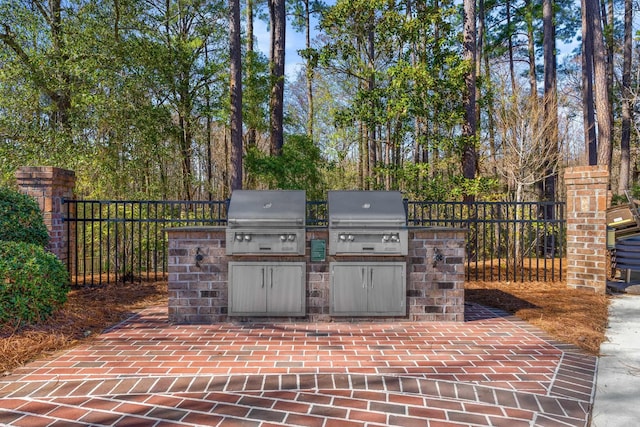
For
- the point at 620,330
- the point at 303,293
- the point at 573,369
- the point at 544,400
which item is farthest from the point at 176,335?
the point at 620,330

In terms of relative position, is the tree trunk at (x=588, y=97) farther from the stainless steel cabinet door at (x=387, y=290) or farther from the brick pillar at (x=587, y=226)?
the stainless steel cabinet door at (x=387, y=290)

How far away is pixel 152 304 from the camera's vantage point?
5406 mm

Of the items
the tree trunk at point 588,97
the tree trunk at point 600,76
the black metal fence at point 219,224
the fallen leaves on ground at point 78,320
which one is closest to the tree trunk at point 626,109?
the tree trunk at point 588,97

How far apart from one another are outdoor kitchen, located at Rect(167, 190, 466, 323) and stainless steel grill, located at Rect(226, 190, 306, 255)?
0.03 ft

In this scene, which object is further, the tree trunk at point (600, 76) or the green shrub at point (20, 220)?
the tree trunk at point (600, 76)

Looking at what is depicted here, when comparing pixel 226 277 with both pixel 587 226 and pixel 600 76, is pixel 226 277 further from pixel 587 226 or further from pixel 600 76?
pixel 600 76

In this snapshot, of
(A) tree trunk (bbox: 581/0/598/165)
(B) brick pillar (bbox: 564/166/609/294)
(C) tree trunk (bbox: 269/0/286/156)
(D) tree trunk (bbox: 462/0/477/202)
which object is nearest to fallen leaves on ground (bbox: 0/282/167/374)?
(C) tree trunk (bbox: 269/0/286/156)

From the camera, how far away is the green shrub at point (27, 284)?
12.6 ft

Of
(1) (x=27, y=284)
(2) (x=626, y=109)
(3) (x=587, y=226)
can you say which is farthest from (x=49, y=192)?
(2) (x=626, y=109)

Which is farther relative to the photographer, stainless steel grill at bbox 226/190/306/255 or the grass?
stainless steel grill at bbox 226/190/306/255

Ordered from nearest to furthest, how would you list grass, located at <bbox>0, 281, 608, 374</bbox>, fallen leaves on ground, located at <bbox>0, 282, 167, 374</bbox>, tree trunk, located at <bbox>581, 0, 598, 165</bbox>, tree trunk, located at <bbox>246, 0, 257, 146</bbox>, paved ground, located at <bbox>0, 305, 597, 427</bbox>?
1. paved ground, located at <bbox>0, 305, 597, 427</bbox>
2. fallen leaves on ground, located at <bbox>0, 282, 167, 374</bbox>
3. grass, located at <bbox>0, 281, 608, 374</bbox>
4. tree trunk, located at <bbox>246, 0, 257, 146</bbox>
5. tree trunk, located at <bbox>581, 0, 598, 165</bbox>

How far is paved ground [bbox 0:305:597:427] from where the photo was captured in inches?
91.3

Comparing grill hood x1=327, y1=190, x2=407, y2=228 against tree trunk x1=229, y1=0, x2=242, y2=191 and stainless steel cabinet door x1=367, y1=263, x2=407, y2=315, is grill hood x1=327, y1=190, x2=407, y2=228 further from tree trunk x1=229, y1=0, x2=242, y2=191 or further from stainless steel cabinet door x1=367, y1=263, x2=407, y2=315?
tree trunk x1=229, y1=0, x2=242, y2=191

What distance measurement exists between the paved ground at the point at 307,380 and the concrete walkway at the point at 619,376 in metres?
0.08
